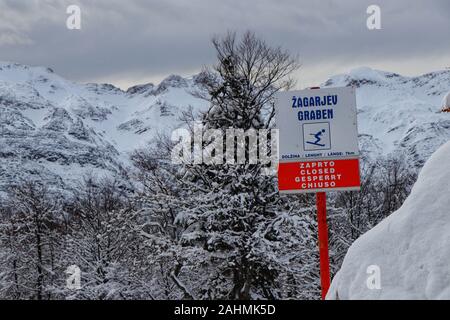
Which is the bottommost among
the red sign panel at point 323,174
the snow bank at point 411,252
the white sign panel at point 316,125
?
the snow bank at point 411,252

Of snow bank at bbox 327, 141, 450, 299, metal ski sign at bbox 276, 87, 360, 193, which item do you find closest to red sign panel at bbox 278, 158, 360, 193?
metal ski sign at bbox 276, 87, 360, 193

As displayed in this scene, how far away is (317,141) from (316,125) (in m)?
0.22

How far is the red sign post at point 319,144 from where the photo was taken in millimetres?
7895

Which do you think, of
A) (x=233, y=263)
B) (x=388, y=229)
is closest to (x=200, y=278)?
(x=233, y=263)

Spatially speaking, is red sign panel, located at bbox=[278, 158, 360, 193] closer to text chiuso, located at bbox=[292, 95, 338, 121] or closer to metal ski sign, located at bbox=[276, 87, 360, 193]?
metal ski sign, located at bbox=[276, 87, 360, 193]

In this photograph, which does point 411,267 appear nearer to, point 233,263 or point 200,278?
point 233,263

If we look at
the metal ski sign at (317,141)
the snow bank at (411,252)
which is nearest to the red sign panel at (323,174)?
the metal ski sign at (317,141)

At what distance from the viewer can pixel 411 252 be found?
584 centimetres

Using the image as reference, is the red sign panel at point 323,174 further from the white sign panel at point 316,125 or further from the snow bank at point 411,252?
the snow bank at point 411,252

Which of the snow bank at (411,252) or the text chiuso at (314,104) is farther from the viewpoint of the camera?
the text chiuso at (314,104)

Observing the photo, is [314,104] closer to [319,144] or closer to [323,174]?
[319,144]

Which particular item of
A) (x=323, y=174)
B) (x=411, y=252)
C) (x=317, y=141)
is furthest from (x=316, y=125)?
(x=411, y=252)

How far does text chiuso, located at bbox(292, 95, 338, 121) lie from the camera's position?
314 inches
